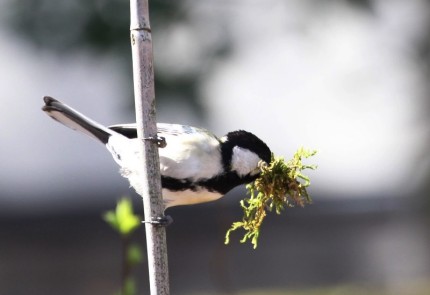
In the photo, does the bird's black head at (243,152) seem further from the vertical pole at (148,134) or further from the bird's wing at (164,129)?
the vertical pole at (148,134)

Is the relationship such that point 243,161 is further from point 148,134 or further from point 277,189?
point 148,134

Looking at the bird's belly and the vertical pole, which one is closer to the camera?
the vertical pole

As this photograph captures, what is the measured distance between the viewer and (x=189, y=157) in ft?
5.36

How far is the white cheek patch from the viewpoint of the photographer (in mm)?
1555

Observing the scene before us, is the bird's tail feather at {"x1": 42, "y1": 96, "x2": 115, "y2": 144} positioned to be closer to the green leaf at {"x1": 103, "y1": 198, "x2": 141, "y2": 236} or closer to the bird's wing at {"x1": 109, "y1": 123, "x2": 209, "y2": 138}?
the bird's wing at {"x1": 109, "y1": 123, "x2": 209, "y2": 138}

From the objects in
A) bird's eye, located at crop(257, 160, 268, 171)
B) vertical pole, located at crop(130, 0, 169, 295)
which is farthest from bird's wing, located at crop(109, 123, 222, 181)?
vertical pole, located at crop(130, 0, 169, 295)

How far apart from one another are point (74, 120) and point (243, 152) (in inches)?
11.1

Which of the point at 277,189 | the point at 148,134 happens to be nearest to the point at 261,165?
the point at 277,189

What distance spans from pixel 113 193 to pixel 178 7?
1352 millimetres

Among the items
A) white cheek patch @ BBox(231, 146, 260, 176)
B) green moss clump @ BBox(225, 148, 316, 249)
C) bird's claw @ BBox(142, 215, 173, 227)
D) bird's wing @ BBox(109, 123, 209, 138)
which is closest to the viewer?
bird's claw @ BBox(142, 215, 173, 227)

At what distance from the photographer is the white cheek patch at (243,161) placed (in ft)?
5.10

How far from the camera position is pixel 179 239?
189 inches

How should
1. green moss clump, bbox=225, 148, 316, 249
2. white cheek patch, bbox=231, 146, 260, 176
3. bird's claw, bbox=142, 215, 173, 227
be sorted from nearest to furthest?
bird's claw, bbox=142, 215, 173, 227 < green moss clump, bbox=225, 148, 316, 249 < white cheek patch, bbox=231, 146, 260, 176

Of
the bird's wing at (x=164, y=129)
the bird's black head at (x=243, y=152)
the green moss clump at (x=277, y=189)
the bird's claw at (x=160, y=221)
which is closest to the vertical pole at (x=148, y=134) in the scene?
the bird's claw at (x=160, y=221)
